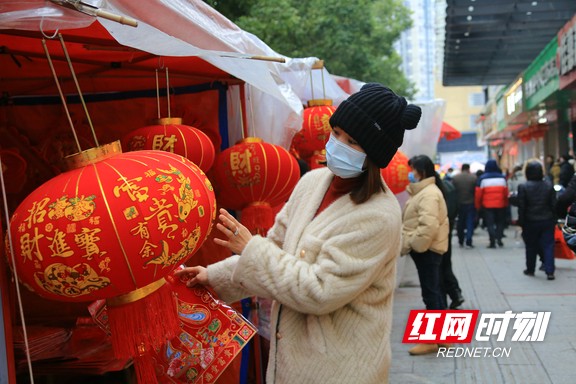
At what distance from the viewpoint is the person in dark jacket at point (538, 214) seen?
962cm

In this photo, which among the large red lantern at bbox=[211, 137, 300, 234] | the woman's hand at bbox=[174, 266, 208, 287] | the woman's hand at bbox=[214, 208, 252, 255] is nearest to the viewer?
the woman's hand at bbox=[214, 208, 252, 255]

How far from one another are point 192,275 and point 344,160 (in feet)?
2.88

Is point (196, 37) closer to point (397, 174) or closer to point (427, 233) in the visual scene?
point (427, 233)

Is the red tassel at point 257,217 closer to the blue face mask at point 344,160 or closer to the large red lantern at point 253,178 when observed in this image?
the large red lantern at point 253,178

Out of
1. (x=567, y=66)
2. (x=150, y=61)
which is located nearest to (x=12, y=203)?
(x=150, y=61)

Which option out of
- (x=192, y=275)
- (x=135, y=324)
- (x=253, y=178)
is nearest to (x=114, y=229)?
(x=135, y=324)

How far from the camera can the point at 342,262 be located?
2.34 metres

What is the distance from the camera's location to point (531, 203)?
9.69m

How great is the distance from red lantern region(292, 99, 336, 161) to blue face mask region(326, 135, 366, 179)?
357cm

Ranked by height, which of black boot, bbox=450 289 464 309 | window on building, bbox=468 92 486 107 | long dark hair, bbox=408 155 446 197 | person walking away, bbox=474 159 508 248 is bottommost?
black boot, bbox=450 289 464 309

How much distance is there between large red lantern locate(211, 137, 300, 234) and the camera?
4.32 m

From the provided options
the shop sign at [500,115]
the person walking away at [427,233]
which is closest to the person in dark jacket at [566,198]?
the person walking away at [427,233]

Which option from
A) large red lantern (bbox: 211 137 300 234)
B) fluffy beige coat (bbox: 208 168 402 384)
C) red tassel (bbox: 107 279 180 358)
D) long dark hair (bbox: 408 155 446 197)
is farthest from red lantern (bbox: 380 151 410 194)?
red tassel (bbox: 107 279 180 358)

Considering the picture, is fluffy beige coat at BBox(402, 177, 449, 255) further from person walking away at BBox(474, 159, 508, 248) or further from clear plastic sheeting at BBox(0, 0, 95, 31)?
person walking away at BBox(474, 159, 508, 248)
